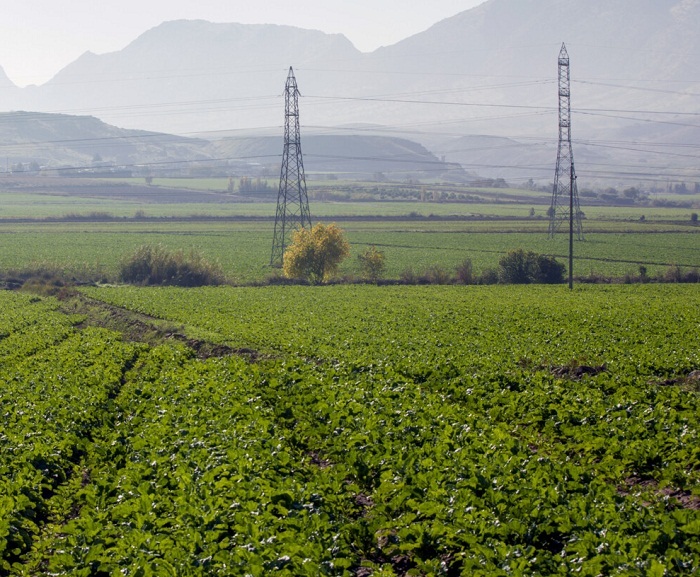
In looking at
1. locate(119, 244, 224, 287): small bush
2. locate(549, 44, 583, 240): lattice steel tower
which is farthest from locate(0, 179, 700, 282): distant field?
locate(549, 44, 583, 240): lattice steel tower

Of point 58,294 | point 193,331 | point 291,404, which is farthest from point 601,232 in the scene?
point 291,404

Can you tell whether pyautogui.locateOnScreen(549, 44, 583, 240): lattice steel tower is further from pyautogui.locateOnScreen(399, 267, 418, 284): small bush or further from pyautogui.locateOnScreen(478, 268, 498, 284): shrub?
pyautogui.locateOnScreen(399, 267, 418, 284): small bush

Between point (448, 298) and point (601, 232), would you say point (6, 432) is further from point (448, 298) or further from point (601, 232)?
point (601, 232)

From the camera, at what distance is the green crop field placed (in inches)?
475

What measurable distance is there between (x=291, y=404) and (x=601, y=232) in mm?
91389

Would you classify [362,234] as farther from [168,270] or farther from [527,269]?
[168,270]

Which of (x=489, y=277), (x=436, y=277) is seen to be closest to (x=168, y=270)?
(x=436, y=277)

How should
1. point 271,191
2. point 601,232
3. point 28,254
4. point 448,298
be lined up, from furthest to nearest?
Result: point 271,191 → point 601,232 → point 28,254 → point 448,298

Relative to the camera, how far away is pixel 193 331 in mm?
39406

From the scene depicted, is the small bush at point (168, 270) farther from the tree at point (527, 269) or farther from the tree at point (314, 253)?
the tree at point (527, 269)

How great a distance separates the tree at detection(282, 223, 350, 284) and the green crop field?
3468cm

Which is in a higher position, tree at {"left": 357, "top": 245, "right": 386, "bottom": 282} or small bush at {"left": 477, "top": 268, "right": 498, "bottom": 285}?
tree at {"left": 357, "top": 245, "right": 386, "bottom": 282}

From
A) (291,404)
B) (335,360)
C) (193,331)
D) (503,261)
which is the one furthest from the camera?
(503,261)

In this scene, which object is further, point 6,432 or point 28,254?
point 28,254
